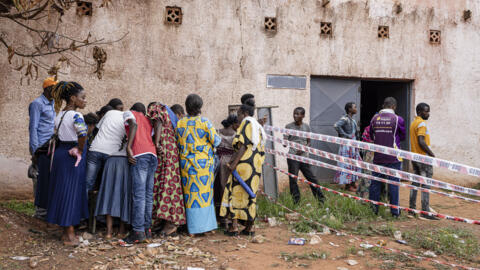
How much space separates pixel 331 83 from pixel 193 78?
283 cm

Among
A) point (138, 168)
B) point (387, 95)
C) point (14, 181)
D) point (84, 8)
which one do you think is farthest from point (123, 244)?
point (387, 95)

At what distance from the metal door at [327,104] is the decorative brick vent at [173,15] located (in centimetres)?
281

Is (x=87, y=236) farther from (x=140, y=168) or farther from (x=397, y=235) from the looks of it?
(x=397, y=235)

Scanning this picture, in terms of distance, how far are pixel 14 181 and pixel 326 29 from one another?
6219mm

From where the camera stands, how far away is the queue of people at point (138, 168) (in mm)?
4148

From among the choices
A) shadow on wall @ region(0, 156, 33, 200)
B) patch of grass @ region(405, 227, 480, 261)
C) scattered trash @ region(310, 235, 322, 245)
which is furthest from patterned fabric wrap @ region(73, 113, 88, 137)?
patch of grass @ region(405, 227, 480, 261)

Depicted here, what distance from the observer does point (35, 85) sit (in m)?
6.54

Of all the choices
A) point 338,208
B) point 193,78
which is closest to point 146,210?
point 338,208

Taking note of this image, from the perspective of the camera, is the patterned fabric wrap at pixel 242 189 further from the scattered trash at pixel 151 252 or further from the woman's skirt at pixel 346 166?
the woman's skirt at pixel 346 166

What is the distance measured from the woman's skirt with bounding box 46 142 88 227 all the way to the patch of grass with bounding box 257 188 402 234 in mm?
2525

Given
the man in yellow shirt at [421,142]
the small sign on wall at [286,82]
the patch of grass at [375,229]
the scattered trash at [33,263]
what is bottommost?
the patch of grass at [375,229]

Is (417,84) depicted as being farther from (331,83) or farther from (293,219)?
(293,219)

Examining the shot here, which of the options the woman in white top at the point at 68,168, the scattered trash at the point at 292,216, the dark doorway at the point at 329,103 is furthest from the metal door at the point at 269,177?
the woman in white top at the point at 68,168

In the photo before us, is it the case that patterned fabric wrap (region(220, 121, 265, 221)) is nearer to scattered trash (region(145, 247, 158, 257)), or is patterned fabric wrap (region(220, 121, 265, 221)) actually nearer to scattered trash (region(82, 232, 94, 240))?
scattered trash (region(145, 247, 158, 257))
